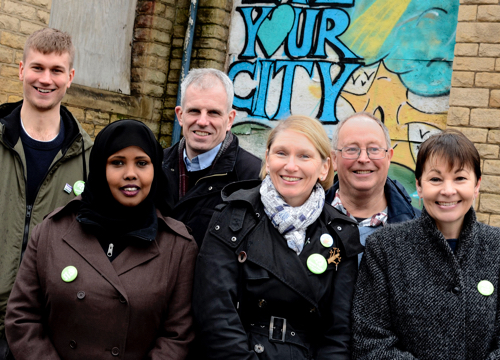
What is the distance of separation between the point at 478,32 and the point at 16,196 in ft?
15.2

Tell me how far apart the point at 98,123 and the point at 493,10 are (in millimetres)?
4439

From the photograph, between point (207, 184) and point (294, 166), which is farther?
point (207, 184)

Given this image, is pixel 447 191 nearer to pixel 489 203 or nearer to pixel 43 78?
pixel 43 78

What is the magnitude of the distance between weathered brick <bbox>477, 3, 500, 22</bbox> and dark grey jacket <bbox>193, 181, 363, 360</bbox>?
398 centimetres

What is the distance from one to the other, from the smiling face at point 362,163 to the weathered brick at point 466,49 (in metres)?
3.01

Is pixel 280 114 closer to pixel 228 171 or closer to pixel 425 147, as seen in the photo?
pixel 228 171

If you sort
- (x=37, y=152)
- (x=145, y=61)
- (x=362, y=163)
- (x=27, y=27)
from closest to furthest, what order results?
(x=362, y=163) → (x=37, y=152) → (x=27, y=27) → (x=145, y=61)

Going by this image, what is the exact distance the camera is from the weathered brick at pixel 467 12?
571 centimetres

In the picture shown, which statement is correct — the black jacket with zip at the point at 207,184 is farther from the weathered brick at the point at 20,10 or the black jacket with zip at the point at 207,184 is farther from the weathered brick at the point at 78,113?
the weathered brick at the point at 78,113

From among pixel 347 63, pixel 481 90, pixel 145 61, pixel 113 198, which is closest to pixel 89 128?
pixel 145 61

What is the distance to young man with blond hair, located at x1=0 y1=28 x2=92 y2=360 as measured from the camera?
3145 millimetres

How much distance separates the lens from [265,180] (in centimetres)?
284

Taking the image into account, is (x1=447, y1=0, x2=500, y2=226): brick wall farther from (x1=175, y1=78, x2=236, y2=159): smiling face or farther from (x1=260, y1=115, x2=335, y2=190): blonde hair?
(x1=260, y1=115, x2=335, y2=190): blonde hair

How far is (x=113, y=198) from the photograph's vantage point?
270cm
